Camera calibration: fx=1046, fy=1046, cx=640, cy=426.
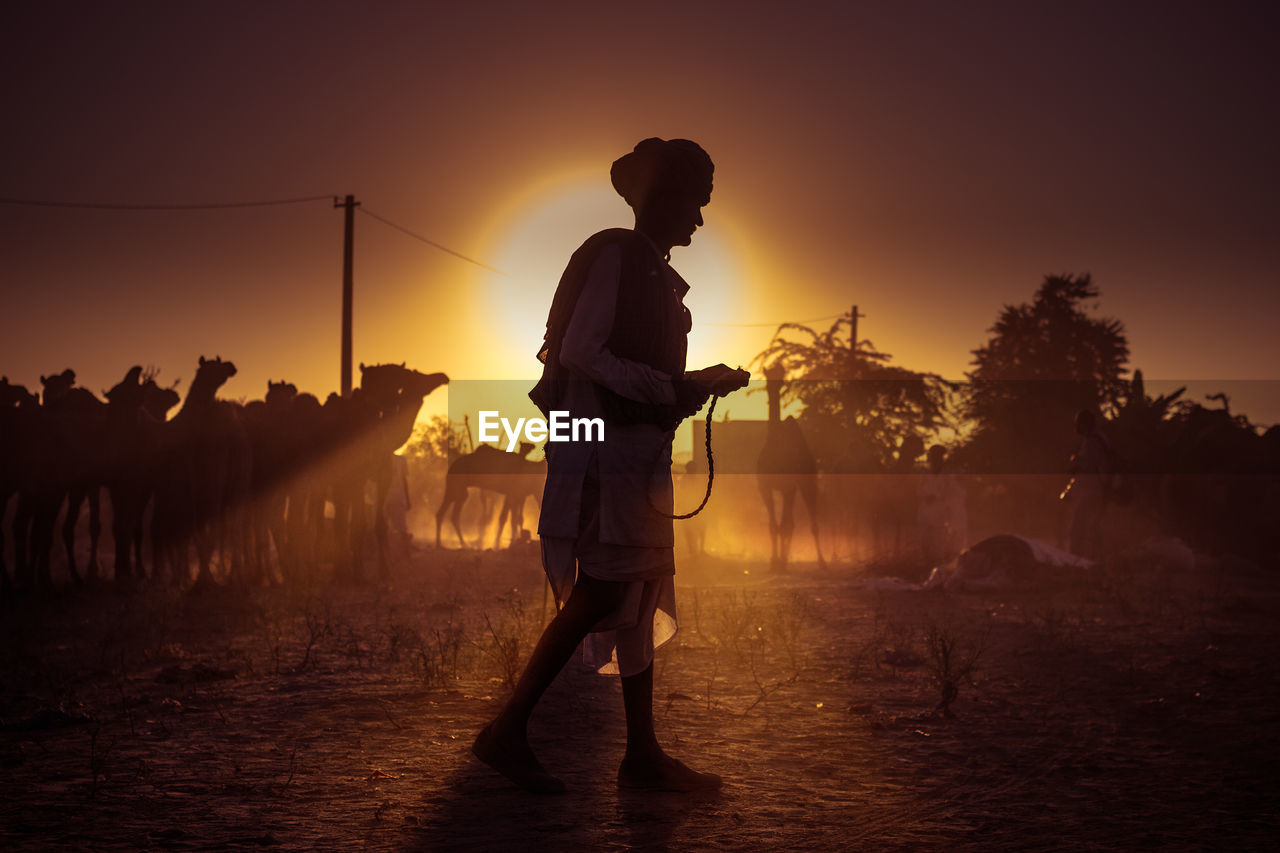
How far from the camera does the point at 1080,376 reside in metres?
41.6

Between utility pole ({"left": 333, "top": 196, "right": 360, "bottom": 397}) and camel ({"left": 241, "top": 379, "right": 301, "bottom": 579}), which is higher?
utility pole ({"left": 333, "top": 196, "right": 360, "bottom": 397})

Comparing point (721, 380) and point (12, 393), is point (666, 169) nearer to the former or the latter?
point (721, 380)

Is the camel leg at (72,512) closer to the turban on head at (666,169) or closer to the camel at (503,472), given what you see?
the camel at (503,472)

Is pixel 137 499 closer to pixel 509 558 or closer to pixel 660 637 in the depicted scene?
pixel 509 558

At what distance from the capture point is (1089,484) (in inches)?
547

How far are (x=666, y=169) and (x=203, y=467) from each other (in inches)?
383

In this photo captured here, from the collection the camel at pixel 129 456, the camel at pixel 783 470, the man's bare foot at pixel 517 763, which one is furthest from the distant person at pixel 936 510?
the man's bare foot at pixel 517 763

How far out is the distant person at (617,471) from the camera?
3816 mm

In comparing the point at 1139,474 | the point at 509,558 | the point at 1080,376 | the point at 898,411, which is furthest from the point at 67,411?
the point at 1080,376

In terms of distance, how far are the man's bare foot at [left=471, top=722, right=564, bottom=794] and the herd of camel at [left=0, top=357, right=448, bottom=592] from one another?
27.6ft

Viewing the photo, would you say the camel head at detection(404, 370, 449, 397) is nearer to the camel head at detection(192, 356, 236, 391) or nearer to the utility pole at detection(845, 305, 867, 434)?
the camel head at detection(192, 356, 236, 391)

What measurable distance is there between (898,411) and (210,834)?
34590mm

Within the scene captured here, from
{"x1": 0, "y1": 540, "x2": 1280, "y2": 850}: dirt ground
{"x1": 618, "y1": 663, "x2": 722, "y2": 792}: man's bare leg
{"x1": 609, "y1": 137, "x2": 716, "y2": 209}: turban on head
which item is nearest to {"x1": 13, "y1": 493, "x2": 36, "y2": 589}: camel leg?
{"x1": 0, "y1": 540, "x2": 1280, "y2": 850}: dirt ground

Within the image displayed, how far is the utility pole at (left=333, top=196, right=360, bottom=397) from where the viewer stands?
2591cm
